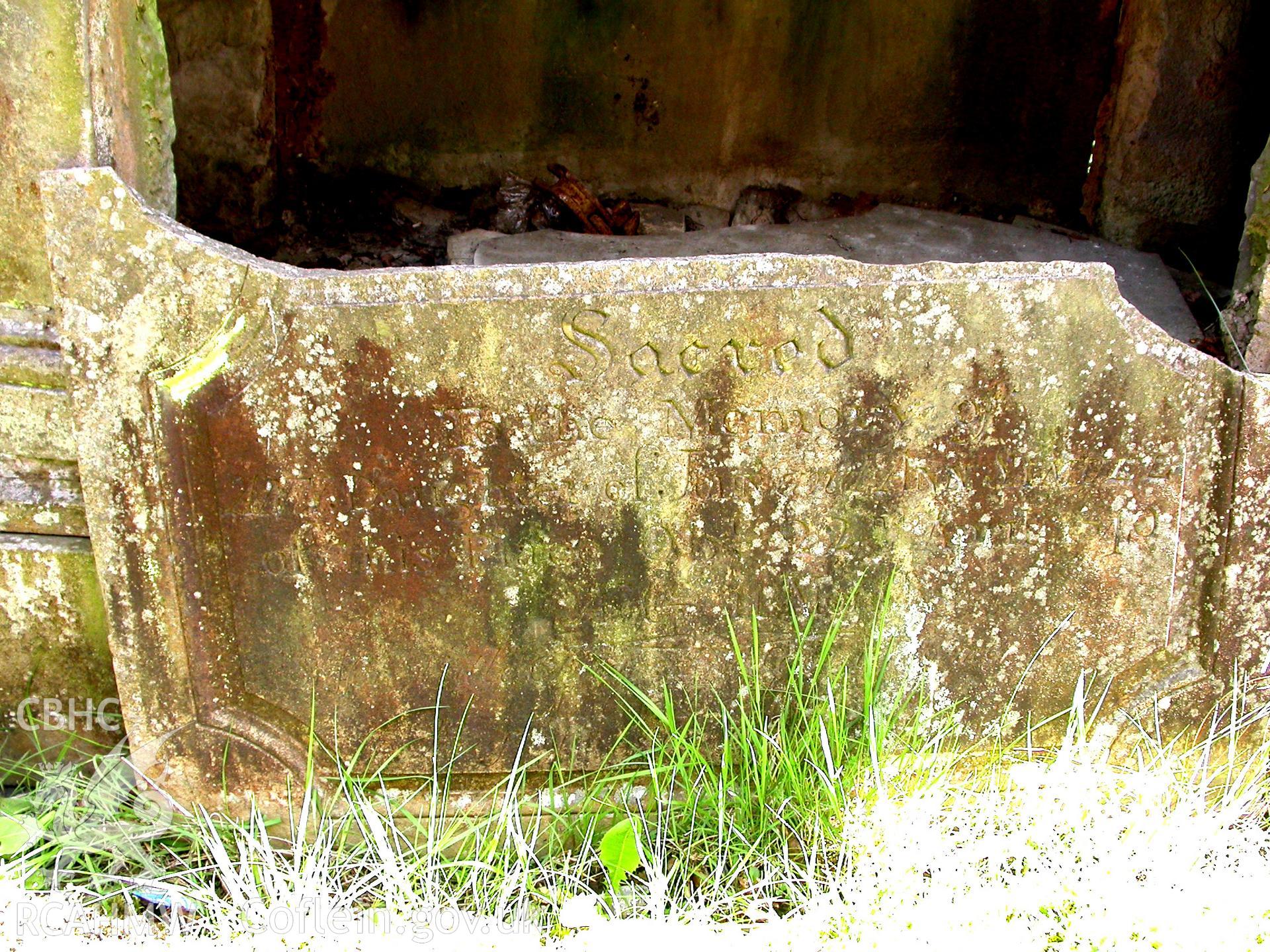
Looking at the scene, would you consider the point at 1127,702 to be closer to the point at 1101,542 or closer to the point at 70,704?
the point at 1101,542

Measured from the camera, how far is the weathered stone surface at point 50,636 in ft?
6.88

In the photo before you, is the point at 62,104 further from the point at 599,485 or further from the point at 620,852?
the point at 620,852

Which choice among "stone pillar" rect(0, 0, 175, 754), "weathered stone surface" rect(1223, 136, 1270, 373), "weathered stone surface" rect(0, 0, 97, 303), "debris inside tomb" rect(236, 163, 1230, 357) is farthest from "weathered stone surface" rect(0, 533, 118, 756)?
"weathered stone surface" rect(1223, 136, 1270, 373)

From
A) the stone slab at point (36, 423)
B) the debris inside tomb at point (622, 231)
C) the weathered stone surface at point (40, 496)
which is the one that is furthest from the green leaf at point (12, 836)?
the debris inside tomb at point (622, 231)

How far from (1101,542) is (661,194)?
246 cm

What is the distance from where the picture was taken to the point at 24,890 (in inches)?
75.7

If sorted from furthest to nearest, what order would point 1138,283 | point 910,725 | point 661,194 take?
point 661,194 < point 1138,283 < point 910,725

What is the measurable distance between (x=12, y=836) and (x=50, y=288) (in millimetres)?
1105

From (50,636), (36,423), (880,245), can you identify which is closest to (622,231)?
(880,245)

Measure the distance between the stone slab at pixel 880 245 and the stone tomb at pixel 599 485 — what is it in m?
1.23

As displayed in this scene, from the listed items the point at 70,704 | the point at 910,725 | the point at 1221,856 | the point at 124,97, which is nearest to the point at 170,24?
the point at 124,97

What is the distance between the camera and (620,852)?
1.96 meters

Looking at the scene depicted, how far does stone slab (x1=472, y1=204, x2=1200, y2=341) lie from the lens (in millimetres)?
3148

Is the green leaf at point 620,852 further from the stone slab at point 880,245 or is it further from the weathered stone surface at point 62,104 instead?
the stone slab at point 880,245
